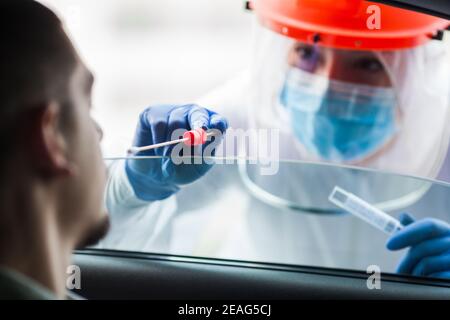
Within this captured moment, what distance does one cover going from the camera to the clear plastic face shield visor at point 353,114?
154cm

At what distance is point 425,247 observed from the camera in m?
1.39

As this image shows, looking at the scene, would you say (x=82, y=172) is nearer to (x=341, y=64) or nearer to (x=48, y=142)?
(x=48, y=142)

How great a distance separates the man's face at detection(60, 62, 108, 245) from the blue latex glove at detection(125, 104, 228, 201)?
0.75ft

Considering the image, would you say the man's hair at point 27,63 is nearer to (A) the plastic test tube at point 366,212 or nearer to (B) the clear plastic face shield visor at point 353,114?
(B) the clear plastic face shield visor at point 353,114

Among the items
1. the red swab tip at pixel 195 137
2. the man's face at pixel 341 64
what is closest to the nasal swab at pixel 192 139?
the red swab tip at pixel 195 137

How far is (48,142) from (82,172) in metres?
0.07

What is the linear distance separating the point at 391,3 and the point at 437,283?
1.84ft

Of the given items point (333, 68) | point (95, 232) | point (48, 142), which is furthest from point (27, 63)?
point (333, 68)

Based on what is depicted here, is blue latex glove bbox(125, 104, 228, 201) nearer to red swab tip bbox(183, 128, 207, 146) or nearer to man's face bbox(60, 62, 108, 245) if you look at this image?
red swab tip bbox(183, 128, 207, 146)

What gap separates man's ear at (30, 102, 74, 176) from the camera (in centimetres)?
95

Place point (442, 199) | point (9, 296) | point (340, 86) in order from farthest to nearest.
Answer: point (340, 86) < point (442, 199) < point (9, 296)

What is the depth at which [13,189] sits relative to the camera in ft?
3.10

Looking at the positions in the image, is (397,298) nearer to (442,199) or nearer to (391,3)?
(442,199)
